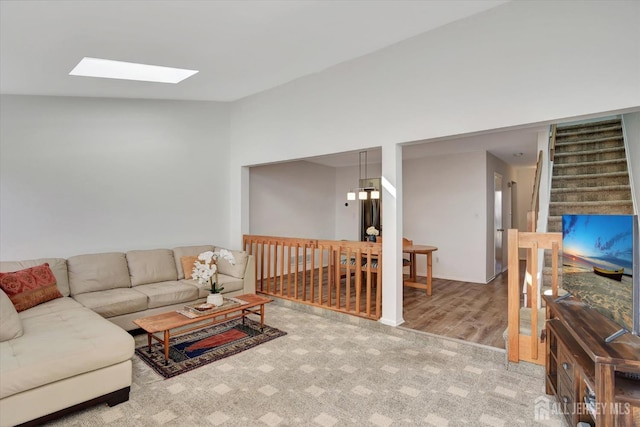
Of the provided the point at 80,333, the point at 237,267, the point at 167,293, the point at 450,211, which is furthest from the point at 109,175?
the point at 450,211

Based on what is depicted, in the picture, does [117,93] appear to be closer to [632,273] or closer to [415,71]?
[415,71]

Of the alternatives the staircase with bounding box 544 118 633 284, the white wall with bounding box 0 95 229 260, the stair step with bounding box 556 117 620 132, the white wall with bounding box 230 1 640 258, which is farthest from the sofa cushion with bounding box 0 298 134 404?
the stair step with bounding box 556 117 620 132

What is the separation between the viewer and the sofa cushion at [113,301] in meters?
3.55

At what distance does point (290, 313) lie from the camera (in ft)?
15.3

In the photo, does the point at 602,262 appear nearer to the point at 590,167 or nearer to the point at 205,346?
the point at 205,346

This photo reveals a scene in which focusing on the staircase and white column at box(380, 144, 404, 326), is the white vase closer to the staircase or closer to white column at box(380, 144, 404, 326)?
white column at box(380, 144, 404, 326)

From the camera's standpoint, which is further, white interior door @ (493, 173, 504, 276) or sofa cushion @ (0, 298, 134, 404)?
white interior door @ (493, 173, 504, 276)

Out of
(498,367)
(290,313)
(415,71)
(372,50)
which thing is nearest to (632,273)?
(498,367)

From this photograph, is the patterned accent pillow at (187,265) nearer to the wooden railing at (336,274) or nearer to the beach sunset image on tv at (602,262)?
the wooden railing at (336,274)

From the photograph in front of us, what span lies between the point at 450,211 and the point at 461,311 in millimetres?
2679

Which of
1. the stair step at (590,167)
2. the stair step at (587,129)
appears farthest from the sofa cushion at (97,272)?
the stair step at (587,129)

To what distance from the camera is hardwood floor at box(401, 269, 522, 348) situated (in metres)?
3.62

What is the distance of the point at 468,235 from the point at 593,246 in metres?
4.70

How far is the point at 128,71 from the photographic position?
12.5 feet
